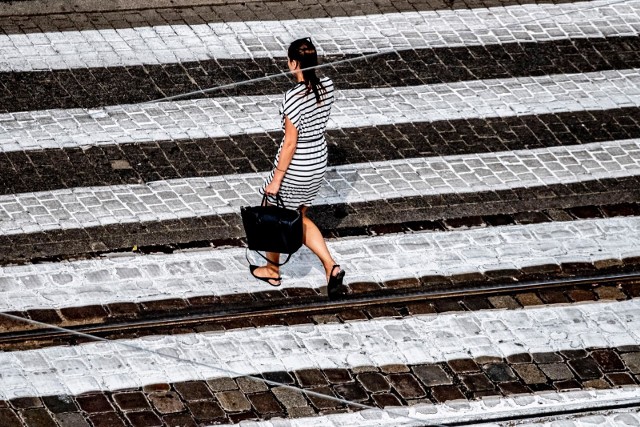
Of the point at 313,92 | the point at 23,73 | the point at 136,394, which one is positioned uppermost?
the point at 313,92

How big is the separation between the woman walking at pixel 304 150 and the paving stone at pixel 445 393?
3.87 feet

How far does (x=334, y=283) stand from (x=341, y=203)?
1.37 metres

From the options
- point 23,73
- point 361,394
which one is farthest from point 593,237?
point 23,73

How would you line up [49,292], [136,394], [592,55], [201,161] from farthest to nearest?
[592,55] → [201,161] → [49,292] → [136,394]

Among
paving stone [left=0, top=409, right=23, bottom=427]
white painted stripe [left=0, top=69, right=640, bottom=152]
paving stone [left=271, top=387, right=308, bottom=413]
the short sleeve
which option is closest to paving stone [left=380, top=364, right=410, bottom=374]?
paving stone [left=271, top=387, right=308, bottom=413]

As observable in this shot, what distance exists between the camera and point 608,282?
32.3 ft

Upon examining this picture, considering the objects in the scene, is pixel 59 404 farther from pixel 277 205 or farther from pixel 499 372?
pixel 499 372

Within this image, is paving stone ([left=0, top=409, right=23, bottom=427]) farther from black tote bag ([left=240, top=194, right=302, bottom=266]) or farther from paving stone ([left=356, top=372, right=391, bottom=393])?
paving stone ([left=356, top=372, right=391, bottom=393])

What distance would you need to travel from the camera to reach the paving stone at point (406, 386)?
8.70 m

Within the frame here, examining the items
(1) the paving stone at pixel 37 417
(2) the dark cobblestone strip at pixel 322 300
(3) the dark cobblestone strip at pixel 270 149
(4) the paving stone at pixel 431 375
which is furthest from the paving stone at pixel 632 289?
(1) the paving stone at pixel 37 417

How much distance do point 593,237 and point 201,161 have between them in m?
3.51

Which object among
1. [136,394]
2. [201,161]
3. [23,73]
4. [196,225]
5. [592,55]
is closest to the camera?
[136,394]

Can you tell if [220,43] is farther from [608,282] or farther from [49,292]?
[608,282]

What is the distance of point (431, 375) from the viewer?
29.1 feet
